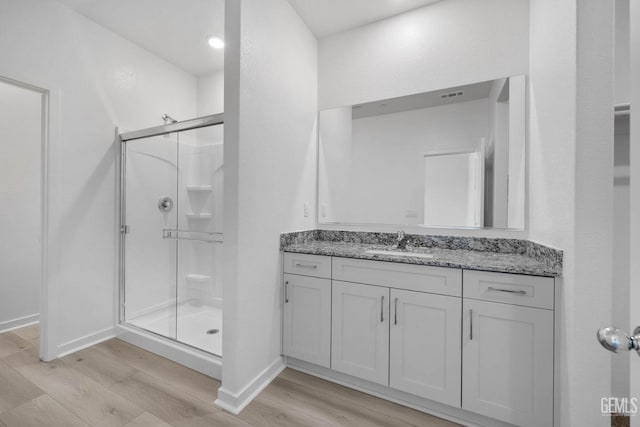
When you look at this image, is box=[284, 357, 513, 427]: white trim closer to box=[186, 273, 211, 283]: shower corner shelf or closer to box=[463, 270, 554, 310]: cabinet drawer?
box=[463, 270, 554, 310]: cabinet drawer

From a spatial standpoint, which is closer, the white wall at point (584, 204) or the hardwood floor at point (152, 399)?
the white wall at point (584, 204)

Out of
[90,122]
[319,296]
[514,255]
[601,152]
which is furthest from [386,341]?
[90,122]

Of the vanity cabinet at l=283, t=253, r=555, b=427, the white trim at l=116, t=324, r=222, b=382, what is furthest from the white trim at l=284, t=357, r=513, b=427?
the white trim at l=116, t=324, r=222, b=382

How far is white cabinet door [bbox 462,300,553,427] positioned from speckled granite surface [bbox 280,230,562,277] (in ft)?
0.67

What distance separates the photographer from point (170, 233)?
2.50 m

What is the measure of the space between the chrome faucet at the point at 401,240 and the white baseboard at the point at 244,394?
4.12 ft

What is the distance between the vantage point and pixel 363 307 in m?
1.74

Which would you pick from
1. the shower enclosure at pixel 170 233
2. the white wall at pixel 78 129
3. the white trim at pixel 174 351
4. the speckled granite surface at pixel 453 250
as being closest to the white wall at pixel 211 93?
the white wall at pixel 78 129

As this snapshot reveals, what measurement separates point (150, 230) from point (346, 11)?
2.54 metres

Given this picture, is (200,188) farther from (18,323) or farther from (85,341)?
(18,323)

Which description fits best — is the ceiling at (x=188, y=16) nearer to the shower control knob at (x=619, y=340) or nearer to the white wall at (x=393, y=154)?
the white wall at (x=393, y=154)

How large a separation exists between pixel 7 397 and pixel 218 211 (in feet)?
5.37

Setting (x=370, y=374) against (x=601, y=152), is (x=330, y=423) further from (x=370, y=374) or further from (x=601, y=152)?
(x=601, y=152)

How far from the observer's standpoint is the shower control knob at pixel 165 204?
2.51m
